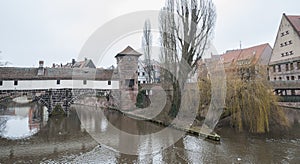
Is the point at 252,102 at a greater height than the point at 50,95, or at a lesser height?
lesser

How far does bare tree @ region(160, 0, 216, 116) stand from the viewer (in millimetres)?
12500

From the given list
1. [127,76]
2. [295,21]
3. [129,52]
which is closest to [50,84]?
[127,76]

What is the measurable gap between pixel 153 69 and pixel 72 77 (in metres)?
8.29

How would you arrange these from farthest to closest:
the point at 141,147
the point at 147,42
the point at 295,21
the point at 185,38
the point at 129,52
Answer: the point at 295,21 < the point at 147,42 < the point at 129,52 < the point at 185,38 < the point at 141,147

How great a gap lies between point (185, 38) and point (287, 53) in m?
16.2

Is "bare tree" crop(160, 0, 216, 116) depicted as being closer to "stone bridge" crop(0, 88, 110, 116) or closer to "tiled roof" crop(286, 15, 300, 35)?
"stone bridge" crop(0, 88, 110, 116)

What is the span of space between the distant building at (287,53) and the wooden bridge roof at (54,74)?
16213 mm

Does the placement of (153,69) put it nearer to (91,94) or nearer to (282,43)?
(91,94)

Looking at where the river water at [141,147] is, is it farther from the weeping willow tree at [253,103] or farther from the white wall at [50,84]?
the white wall at [50,84]

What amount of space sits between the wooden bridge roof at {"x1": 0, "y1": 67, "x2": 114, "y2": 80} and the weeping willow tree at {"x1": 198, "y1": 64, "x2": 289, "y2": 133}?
37.3 ft

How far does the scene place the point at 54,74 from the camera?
16.8 m

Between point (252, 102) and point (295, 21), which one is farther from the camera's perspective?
point (295, 21)

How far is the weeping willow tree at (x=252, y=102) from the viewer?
966 centimetres

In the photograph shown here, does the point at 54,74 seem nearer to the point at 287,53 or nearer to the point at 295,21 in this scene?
the point at 287,53
